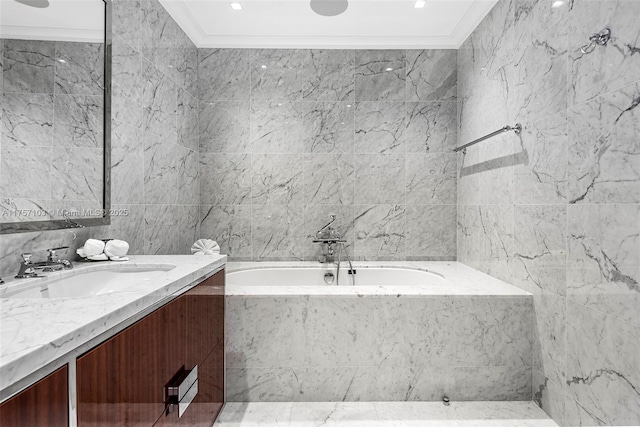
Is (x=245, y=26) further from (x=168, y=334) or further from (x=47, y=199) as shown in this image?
(x=168, y=334)

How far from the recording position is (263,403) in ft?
6.29

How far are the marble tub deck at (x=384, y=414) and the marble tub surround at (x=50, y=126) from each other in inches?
51.7

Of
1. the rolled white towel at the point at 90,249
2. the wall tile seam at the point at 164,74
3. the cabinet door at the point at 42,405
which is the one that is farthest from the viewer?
the wall tile seam at the point at 164,74

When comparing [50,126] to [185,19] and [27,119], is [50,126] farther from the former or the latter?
[185,19]

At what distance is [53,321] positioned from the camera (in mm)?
712

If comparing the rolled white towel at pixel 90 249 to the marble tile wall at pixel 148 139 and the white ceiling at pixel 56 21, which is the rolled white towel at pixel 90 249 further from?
the white ceiling at pixel 56 21

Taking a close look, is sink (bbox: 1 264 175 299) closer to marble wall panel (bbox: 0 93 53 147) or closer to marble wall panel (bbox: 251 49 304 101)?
marble wall panel (bbox: 0 93 53 147)

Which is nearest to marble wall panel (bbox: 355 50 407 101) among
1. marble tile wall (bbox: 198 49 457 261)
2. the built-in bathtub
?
marble tile wall (bbox: 198 49 457 261)

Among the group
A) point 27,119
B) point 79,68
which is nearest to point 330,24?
point 79,68

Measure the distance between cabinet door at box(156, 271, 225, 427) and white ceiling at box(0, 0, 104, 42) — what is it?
1084mm

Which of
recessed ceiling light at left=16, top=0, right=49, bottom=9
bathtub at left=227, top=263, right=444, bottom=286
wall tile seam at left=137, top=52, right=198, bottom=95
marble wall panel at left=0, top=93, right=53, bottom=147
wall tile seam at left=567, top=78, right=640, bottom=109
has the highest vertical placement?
wall tile seam at left=137, top=52, right=198, bottom=95

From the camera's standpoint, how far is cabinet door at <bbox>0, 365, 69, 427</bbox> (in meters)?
0.55

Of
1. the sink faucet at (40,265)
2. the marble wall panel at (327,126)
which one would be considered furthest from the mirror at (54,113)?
the marble wall panel at (327,126)

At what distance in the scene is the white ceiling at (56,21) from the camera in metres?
1.16
